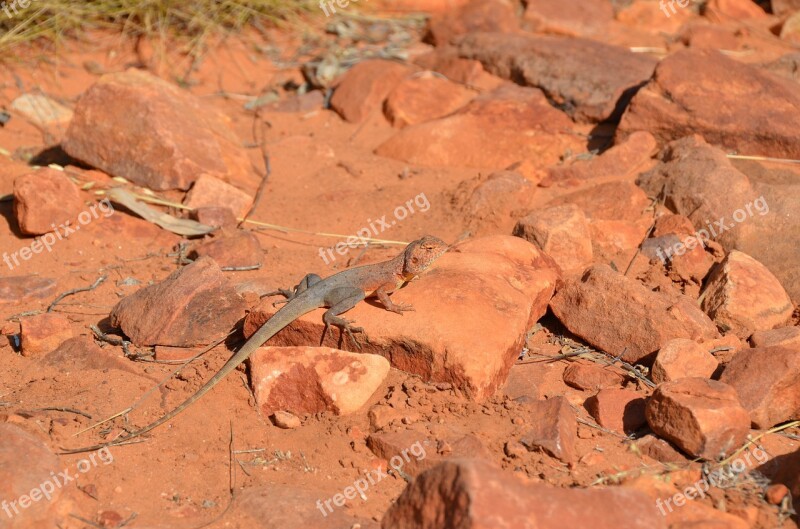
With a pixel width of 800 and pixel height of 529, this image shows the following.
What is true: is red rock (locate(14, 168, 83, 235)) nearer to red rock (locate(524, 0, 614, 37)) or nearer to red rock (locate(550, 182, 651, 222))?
red rock (locate(550, 182, 651, 222))

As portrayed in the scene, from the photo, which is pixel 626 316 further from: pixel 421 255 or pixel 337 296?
pixel 337 296

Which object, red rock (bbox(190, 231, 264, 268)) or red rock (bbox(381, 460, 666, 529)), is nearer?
red rock (bbox(381, 460, 666, 529))

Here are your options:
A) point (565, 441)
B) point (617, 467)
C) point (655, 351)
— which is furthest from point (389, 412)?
point (655, 351)

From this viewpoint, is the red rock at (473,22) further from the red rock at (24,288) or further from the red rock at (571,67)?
the red rock at (24,288)

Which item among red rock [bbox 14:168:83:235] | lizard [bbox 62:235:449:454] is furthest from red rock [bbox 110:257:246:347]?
red rock [bbox 14:168:83:235]

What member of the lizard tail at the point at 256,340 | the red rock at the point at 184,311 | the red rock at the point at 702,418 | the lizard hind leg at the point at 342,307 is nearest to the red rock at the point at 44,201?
the red rock at the point at 184,311

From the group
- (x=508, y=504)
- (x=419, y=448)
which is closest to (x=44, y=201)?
(x=419, y=448)
